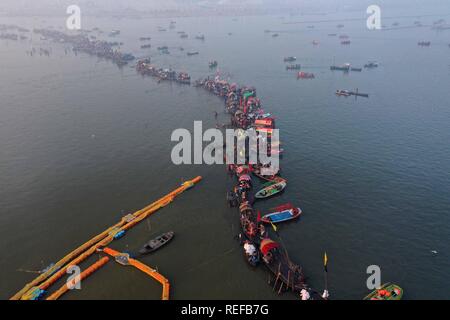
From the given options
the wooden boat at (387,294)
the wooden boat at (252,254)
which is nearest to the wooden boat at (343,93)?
the wooden boat at (252,254)

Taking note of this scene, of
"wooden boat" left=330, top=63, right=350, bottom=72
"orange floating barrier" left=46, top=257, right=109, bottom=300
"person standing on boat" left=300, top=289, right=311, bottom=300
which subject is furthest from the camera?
"wooden boat" left=330, top=63, right=350, bottom=72

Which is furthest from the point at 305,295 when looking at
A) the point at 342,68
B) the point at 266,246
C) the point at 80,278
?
the point at 342,68

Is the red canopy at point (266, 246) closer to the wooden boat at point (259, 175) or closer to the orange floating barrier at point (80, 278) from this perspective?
the wooden boat at point (259, 175)

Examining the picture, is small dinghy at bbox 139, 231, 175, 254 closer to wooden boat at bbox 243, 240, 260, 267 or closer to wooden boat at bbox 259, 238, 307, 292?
wooden boat at bbox 243, 240, 260, 267

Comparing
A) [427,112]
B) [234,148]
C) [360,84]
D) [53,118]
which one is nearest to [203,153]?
[234,148]

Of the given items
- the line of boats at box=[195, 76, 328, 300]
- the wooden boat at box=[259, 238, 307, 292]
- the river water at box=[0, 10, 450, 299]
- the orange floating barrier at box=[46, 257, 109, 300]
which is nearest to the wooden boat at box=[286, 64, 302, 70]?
the river water at box=[0, 10, 450, 299]

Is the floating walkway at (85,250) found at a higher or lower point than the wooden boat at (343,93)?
lower
